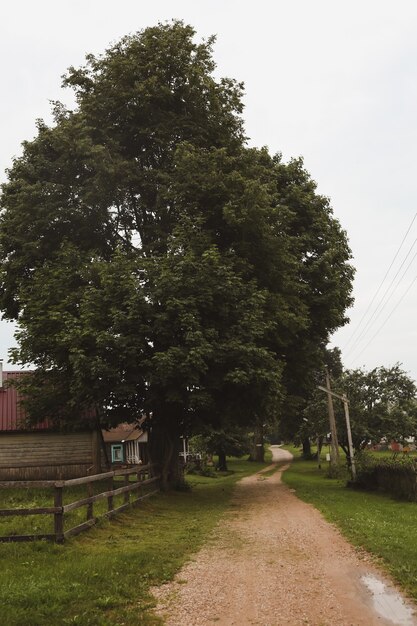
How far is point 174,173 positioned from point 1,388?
15.9 m

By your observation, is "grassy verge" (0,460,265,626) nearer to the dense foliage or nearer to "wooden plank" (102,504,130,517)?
"wooden plank" (102,504,130,517)

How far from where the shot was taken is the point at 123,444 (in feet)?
166

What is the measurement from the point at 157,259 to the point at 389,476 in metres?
13.4

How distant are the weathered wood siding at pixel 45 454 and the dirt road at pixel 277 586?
1540 cm

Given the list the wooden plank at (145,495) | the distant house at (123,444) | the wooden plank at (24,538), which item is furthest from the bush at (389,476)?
the distant house at (123,444)

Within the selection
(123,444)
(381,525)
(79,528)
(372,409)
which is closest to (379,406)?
(372,409)

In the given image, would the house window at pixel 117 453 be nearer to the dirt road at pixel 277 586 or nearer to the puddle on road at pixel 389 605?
the dirt road at pixel 277 586

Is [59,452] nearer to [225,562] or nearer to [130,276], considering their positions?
[130,276]

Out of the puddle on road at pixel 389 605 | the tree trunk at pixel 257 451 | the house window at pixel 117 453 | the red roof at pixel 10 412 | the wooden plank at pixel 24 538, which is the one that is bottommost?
the tree trunk at pixel 257 451

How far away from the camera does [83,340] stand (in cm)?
1861

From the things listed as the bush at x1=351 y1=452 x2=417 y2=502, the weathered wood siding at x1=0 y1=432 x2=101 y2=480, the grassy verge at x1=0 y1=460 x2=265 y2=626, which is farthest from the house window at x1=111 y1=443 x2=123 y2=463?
the grassy verge at x1=0 y1=460 x2=265 y2=626

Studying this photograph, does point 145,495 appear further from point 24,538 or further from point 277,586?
point 277,586

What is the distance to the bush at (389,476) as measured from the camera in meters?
20.9

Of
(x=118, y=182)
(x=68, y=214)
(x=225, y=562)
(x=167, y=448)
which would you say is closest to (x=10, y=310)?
(x=68, y=214)
